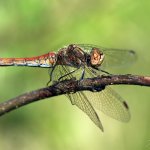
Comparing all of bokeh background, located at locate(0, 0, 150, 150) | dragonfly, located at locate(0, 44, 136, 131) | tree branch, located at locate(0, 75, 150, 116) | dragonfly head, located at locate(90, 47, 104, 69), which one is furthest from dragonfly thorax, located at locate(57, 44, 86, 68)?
tree branch, located at locate(0, 75, 150, 116)

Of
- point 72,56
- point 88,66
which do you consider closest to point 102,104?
point 88,66

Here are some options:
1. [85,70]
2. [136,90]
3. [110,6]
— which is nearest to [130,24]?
[110,6]

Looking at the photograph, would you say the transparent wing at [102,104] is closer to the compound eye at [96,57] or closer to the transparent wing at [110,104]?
the transparent wing at [110,104]

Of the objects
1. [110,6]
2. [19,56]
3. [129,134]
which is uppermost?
[110,6]

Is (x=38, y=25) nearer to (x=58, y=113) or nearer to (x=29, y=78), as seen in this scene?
(x=29, y=78)

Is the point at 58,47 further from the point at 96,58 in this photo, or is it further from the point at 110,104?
the point at 110,104

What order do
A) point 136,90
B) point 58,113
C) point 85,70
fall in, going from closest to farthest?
point 85,70 < point 58,113 < point 136,90

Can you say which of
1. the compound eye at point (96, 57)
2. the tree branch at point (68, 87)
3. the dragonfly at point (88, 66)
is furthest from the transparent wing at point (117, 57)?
the tree branch at point (68, 87)
